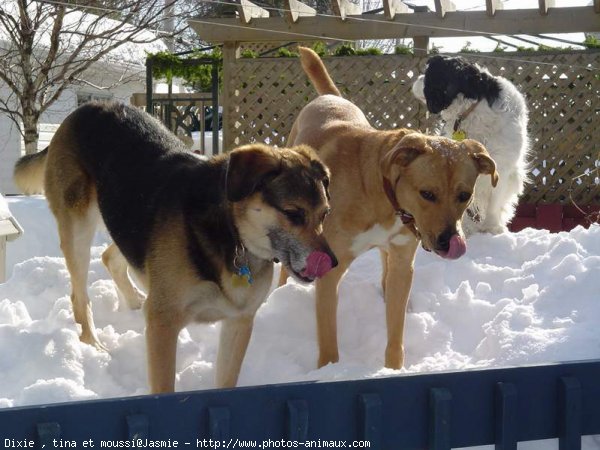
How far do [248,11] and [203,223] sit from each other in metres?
8.25

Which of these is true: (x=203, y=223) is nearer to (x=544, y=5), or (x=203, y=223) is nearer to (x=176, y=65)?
(x=544, y=5)

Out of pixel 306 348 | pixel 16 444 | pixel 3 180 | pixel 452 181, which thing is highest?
pixel 452 181

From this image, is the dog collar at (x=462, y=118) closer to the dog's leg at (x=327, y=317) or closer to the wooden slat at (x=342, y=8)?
the wooden slat at (x=342, y=8)

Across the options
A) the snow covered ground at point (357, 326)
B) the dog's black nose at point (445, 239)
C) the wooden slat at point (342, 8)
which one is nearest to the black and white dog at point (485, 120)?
the snow covered ground at point (357, 326)

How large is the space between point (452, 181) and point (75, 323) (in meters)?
2.49

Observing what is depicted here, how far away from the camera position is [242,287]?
3512mm

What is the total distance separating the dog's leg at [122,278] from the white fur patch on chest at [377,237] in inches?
67.4

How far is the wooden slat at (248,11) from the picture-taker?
10.9 m

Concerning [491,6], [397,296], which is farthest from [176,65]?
[397,296]

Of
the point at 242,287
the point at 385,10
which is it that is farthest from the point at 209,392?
the point at 385,10

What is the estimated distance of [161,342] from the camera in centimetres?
353

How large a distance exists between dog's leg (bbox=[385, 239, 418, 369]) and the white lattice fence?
21.0 feet

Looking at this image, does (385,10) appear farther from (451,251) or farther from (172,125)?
(451,251)

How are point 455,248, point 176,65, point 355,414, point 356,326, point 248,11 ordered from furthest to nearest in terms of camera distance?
point 176,65
point 248,11
point 356,326
point 455,248
point 355,414
